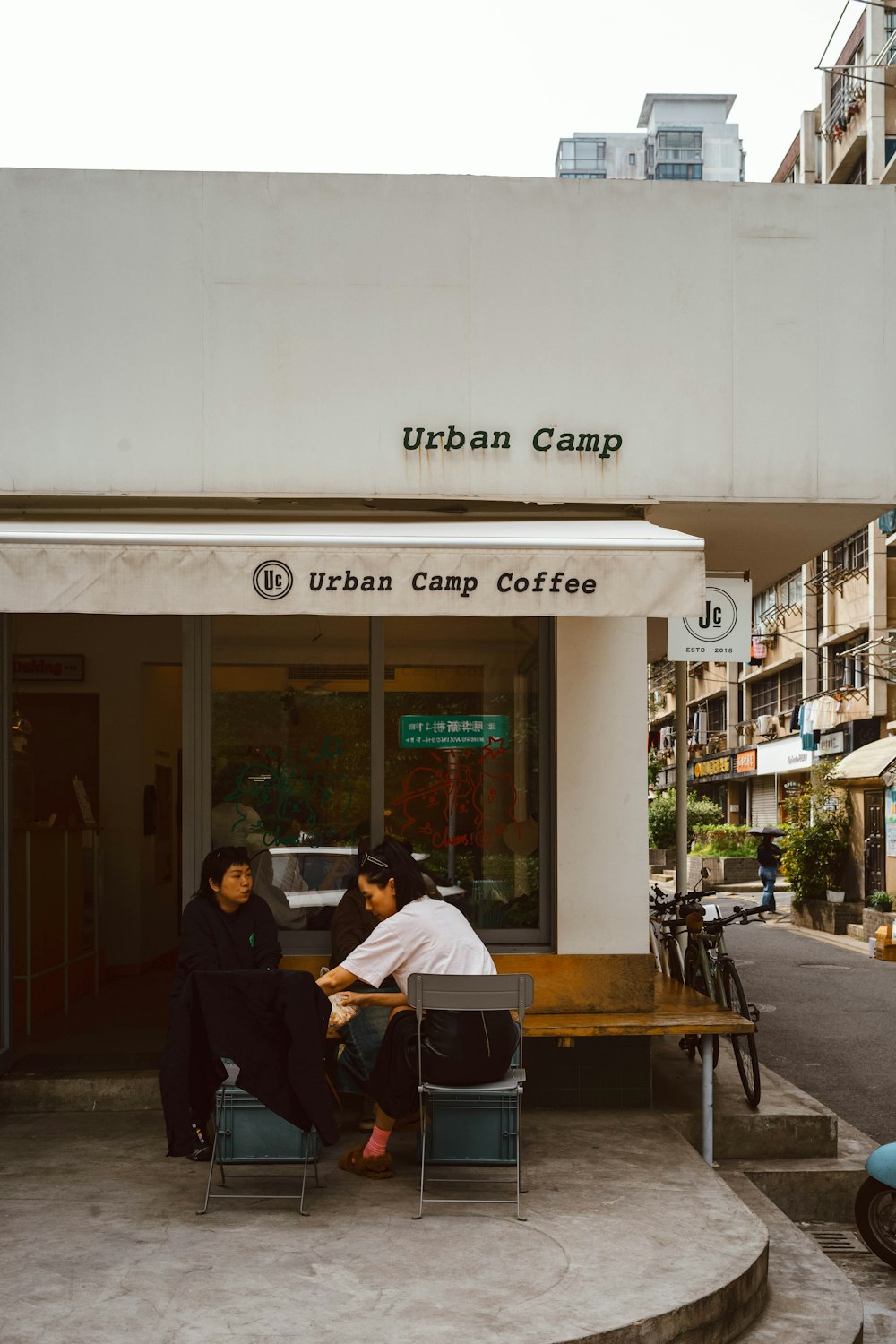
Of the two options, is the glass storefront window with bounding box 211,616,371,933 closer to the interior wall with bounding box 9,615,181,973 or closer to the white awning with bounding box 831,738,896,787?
the interior wall with bounding box 9,615,181,973

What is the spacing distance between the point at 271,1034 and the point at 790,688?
35.5m

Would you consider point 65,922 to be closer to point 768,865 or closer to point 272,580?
point 272,580

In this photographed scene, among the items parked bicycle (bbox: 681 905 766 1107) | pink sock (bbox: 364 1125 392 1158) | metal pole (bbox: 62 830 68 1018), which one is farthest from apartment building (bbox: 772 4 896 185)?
pink sock (bbox: 364 1125 392 1158)

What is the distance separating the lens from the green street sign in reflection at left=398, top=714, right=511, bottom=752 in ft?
24.7

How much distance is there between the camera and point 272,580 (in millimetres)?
5992

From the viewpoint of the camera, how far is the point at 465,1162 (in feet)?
19.2

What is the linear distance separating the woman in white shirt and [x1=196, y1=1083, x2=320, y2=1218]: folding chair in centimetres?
40

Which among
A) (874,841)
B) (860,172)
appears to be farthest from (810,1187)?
(860,172)

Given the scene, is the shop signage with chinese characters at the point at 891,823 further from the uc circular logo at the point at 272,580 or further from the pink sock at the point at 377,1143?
the uc circular logo at the point at 272,580

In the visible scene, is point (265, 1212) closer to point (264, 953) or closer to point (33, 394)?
point (264, 953)

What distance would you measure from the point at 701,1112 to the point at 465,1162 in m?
1.89

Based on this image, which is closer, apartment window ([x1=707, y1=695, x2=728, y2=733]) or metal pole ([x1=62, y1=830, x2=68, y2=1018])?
metal pole ([x1=62, y1=830, x2=68, y2=1018])

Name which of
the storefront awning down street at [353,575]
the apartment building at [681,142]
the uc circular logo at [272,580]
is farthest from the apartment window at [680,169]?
the uc circular logo at [272,580]

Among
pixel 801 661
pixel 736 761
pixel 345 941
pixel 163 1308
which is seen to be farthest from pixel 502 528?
pixel 736 761
